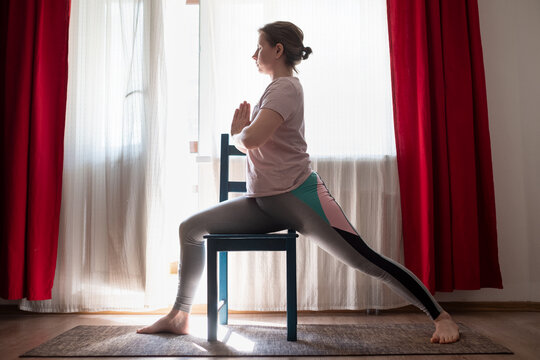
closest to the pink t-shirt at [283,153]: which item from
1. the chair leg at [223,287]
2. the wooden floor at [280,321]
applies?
the chair leg at [223,287]

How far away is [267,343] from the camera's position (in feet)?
5.92

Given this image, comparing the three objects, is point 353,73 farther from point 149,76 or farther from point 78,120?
point 78,120

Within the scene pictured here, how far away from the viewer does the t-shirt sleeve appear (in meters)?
1.75

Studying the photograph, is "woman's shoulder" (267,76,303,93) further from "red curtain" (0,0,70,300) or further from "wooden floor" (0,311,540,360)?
"red curtain" (0,0,70,300)

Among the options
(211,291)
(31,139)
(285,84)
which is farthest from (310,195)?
(31,139)

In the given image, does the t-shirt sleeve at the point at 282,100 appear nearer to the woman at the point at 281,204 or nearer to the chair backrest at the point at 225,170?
the woman at the point at 281,204

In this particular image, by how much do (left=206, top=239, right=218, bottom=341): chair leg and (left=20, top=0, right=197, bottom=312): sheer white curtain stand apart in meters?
0.65

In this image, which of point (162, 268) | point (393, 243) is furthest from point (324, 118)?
point (162, 268)

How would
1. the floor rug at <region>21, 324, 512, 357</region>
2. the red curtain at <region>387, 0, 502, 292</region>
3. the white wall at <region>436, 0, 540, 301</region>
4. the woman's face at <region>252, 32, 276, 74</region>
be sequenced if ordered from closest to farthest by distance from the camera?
the floor rug at <region>21, 324, 512, 357</region>
the woman's face at <region>252, 32, 276, 74</region>
the red curtain at <region>387, 0, 502, 292</region>
the white wall at <region>436, 0, 540, 301</region>

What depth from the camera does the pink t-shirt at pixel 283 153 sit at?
70.7 inches

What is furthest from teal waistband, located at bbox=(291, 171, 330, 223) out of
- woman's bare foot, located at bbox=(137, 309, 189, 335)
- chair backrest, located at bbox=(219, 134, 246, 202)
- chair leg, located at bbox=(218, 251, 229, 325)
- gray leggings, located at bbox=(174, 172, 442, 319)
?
woman's bare foot, located at bbox=(137, 309, 189, 335)

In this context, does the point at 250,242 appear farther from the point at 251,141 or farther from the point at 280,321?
the point at 280,321

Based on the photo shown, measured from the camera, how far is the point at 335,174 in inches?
96.4

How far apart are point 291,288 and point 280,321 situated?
0.51 metres
